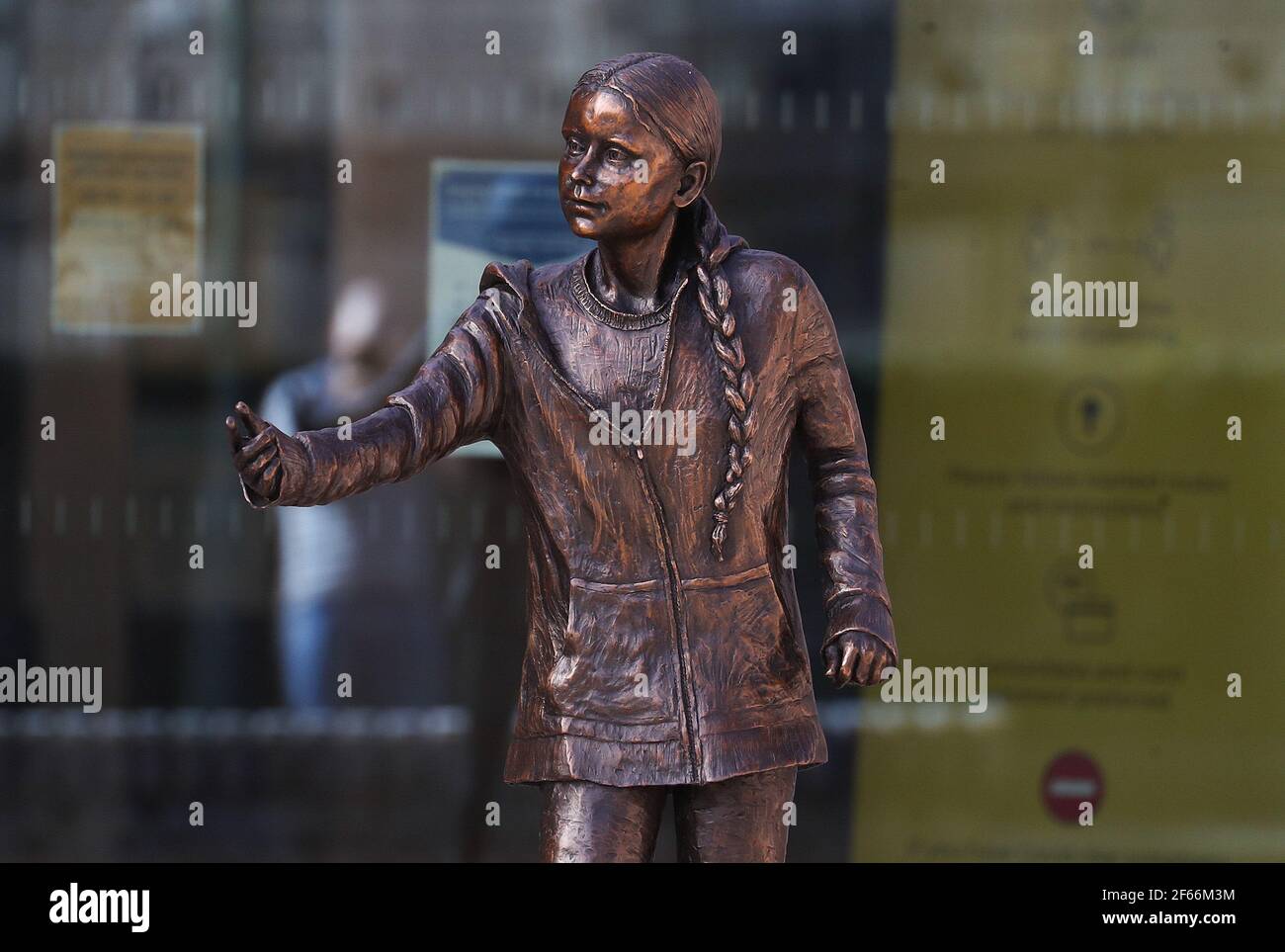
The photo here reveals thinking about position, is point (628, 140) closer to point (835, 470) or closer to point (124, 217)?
point (835, 470)

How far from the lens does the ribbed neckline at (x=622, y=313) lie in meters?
2.73

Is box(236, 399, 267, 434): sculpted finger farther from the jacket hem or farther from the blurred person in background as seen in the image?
the blurred person in background

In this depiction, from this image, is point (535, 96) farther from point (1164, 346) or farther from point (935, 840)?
point (935, 840)

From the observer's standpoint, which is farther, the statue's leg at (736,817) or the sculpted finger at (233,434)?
the statue's leg at (736,817)

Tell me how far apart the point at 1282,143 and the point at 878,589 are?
7.54 ft

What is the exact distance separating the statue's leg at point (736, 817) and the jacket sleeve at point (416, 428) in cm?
62

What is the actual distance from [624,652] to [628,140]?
72 cm

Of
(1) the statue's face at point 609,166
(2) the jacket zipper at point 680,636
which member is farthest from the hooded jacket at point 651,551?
(1) the statue's face at point 609,166

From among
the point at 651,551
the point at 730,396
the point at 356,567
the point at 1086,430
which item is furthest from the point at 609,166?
the point at 1086,430

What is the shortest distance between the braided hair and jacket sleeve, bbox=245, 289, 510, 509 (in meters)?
0.31

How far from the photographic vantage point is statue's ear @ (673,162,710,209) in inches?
106

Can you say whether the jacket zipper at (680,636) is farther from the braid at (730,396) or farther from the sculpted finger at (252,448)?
the sculpted finger at (252,448)

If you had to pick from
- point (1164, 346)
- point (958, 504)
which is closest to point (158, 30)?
point (958, 504)

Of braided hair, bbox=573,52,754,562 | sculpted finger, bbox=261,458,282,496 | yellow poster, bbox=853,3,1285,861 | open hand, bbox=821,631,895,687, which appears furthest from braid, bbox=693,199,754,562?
yellow poster, bbox=853,3,1285,861
